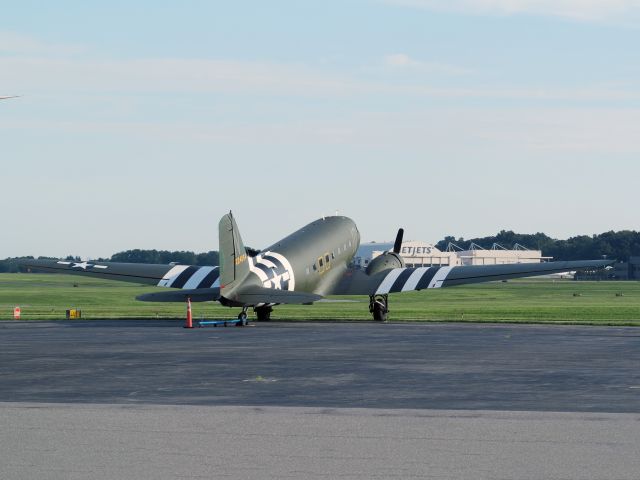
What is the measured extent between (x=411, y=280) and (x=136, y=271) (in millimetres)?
13731

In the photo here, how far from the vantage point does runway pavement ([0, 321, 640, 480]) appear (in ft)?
42.7

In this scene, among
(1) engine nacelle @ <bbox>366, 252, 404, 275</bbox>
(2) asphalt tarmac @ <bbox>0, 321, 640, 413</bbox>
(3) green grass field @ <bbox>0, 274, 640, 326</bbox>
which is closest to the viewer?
(2) asphalt tarmac @ <bbox>0, 321, 640, 413</bbox>

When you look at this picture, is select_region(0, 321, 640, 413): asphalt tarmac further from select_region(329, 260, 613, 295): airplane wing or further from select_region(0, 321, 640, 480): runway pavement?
select_region(329, 260, 613, 295): airplane wing

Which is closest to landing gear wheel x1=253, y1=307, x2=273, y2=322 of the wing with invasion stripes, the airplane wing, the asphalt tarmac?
the wing with invasion stripes

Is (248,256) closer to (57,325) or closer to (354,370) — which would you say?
(57,325)

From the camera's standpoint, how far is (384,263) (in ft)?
185

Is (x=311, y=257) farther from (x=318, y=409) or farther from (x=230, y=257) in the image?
(x=318, y=409)

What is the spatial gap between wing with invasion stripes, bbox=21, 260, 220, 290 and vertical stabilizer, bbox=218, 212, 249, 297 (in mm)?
8353

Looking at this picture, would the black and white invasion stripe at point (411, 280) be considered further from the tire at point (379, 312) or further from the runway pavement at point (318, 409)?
the runway pavement at point (318, 409)

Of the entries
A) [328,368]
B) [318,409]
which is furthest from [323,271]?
[318,409]

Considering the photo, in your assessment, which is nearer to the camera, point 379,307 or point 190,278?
point 379,307

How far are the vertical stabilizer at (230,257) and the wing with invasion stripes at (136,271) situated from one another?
8.35m

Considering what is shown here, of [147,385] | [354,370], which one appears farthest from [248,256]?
[147,385]

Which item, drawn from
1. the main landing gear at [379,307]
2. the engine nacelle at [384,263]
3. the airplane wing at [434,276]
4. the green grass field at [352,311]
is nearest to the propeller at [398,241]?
the engine nacelle at [384,263]
